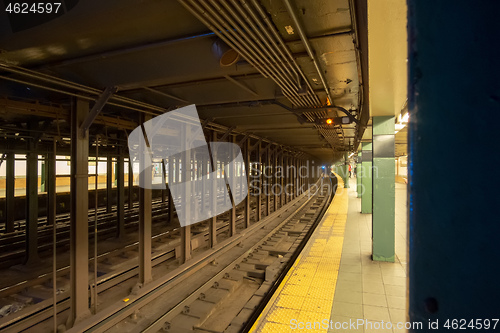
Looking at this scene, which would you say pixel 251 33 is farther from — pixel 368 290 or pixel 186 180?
pixel 186 180

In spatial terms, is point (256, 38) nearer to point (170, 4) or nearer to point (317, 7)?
point (317, 7)

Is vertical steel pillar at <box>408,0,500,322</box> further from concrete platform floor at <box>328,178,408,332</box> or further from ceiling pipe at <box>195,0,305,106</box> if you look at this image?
concrete platform floor at <box>328,178,408,332</box>

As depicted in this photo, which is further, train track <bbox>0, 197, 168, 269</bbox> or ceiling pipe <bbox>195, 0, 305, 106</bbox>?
train track <bbox>0, 197, 168, 269</bbox>

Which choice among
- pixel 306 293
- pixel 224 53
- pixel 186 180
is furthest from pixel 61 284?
pixel 224 53

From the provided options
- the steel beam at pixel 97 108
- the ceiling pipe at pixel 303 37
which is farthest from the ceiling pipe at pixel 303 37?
the steel beam at pixel 97 108

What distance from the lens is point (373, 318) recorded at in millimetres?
3873

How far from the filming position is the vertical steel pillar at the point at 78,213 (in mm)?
4180

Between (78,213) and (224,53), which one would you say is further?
(78,213)

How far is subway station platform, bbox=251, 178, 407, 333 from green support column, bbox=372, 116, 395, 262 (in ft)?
1.19

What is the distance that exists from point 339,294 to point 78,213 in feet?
14.2

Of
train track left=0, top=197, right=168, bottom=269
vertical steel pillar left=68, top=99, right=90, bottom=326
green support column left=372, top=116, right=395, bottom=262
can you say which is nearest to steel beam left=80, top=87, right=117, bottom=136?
vertical steel pillar left=68, top=99, right=90, bottom=326

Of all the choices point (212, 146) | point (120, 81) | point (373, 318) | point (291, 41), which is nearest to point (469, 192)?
point (291, 41)

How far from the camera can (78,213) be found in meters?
4.23

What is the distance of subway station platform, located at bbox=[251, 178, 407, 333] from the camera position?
3652 millimetres
